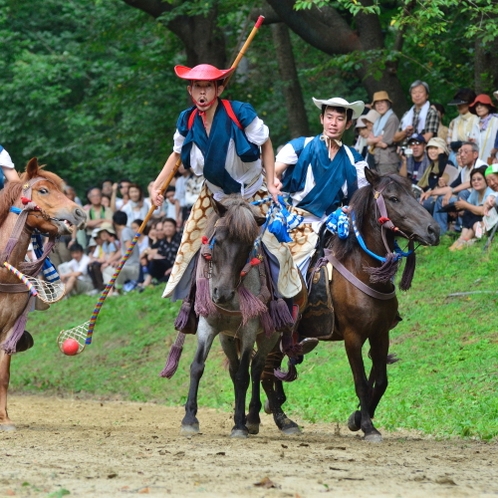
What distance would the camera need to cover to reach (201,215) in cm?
1054

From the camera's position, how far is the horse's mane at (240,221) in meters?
9.57

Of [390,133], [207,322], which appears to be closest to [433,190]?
[390,133]

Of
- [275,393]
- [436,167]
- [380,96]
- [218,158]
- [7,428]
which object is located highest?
[380,96]

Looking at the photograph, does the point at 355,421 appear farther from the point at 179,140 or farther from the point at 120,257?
the point at 120,257

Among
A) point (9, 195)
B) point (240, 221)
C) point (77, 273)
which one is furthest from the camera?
point (77, 273)

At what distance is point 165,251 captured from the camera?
20922 millimetres

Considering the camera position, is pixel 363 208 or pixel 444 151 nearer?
pixel 363 208

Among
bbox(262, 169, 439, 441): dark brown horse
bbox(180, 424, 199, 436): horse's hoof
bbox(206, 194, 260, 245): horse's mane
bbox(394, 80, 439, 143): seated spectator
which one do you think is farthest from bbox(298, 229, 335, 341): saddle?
bbox(394, 80, 439, 143): seated spectator

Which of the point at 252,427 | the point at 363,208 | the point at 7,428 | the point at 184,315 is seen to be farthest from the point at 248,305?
the point at 7,428

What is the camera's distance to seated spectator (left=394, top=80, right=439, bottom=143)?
1811cm

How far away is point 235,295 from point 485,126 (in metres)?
8.30

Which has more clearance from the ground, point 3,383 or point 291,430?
point 3,383

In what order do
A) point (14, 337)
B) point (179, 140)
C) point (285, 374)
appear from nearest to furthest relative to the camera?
point (179, 140) → point (14, 337) → point (285, 374)

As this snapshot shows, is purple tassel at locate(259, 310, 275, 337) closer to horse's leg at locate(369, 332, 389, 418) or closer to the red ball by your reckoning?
horse's leg at locate(369, 332, 389, 418)
